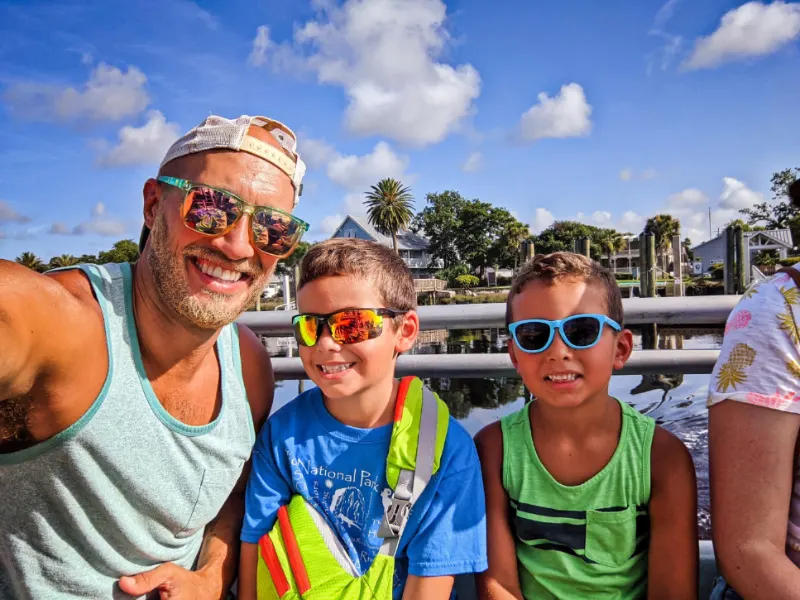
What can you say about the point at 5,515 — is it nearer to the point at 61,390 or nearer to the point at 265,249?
the point at 61,390

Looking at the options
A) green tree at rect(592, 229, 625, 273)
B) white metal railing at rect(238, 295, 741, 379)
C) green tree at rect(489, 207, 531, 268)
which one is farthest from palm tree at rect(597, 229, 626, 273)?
white metal railing at rect(238, 295, 741, 379)

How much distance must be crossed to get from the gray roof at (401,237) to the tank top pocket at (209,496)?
225 feet

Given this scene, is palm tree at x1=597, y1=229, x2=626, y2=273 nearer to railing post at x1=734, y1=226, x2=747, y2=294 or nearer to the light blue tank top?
railing post at x1=734, y1=226, x2=747, y2=294

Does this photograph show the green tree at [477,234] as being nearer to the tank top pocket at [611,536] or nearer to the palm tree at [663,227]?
the palm tree at [663,227]

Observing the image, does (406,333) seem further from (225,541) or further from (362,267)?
(225,541)

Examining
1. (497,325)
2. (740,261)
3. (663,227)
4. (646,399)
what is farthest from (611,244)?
(497,325)

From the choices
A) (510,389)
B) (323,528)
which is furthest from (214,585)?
(510,389)

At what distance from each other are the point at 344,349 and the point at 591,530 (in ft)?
3.28

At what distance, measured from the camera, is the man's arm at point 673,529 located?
1.68 meters

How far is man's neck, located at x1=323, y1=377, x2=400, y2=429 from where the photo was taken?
6.35 ft

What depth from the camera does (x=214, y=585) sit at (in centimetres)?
185

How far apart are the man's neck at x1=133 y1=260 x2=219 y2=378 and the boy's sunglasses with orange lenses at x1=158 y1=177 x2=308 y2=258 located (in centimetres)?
25

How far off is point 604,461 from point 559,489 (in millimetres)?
179

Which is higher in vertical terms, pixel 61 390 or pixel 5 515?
pixel 61 390
